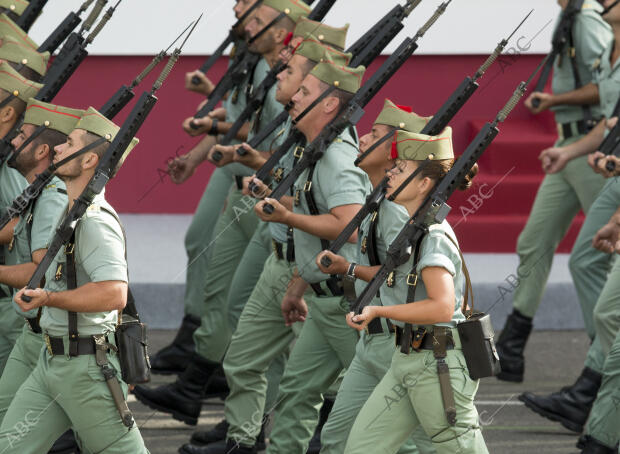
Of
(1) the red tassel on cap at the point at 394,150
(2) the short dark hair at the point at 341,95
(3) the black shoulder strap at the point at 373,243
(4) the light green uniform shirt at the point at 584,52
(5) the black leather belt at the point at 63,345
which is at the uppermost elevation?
(4) the light green uniform shirt at the point at 584,52

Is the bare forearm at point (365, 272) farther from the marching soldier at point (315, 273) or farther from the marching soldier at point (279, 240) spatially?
the marching soldier at point (279, 240)

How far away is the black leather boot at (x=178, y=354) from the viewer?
7.84 m

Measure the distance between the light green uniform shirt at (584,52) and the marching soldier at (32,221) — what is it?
3.08 meters

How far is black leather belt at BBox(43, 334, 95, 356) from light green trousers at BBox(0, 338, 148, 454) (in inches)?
0.7

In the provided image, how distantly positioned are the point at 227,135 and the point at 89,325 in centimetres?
245

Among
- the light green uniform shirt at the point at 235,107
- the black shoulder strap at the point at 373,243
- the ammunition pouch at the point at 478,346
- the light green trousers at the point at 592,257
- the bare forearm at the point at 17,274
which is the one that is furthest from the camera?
the light green uniform shirt at the point at 235,107

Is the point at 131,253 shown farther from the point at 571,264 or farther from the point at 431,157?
the point at 431,157

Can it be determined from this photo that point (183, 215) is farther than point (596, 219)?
Yes

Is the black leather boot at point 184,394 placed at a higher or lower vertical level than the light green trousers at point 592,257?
lower

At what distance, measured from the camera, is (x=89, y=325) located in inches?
197

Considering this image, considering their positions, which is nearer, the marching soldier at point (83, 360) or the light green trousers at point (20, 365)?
the marching soldier at point (83, 360)

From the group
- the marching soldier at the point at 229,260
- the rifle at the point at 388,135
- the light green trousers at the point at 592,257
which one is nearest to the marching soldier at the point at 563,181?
the light green trousers at the point at 592,257

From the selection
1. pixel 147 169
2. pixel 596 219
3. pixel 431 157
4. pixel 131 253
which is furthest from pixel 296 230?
pixel 147 169

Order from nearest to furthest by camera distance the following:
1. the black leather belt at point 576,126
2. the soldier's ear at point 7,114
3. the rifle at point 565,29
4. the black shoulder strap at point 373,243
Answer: the black shoulder strap at point 373,243, the soldier's ear at point 7,114, the black leather belt at point 576,126, the rifle at point 565,29
